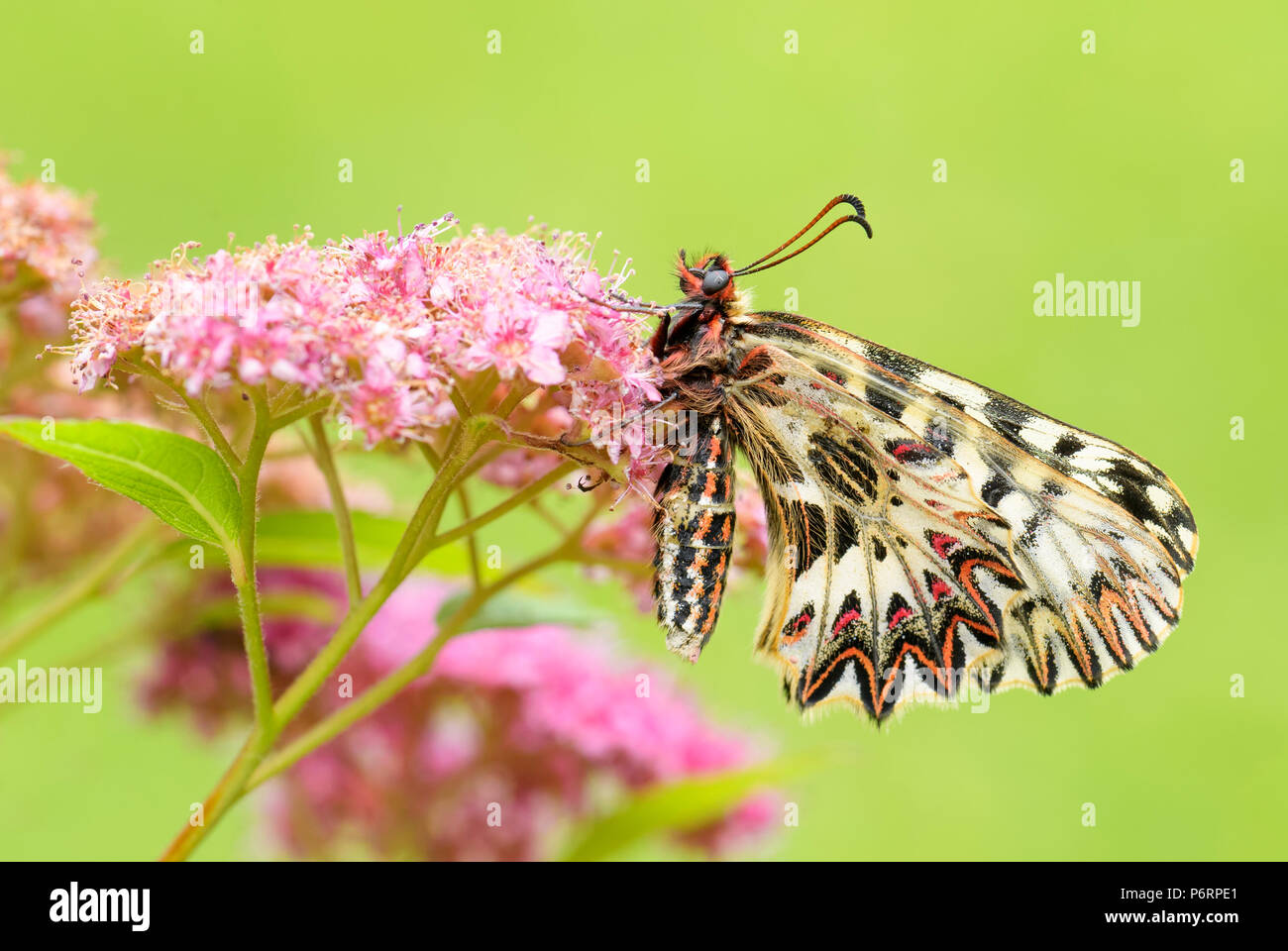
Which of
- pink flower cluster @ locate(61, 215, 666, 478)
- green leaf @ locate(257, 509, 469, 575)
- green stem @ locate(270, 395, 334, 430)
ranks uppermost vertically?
pink flower cluster @ locate(61, 215, 666, 478)

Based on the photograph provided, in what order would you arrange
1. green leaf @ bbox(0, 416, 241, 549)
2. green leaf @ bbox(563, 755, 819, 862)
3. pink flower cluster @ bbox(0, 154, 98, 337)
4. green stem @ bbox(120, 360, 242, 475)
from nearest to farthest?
green leaf @ bbox(0, 416, 241, 549) < green stem @ bbox(120, 360, 242, 475) < pink flower cluster @ bbox(0, 154, 98, 337) < green leaf @ bbox(563, 755, 819, 862)

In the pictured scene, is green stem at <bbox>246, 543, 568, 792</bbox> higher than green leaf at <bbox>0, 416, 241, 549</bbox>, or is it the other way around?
green leaf at <bbox>0, 416, 241, 549</bbox>

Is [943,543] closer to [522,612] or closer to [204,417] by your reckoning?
[522,612]

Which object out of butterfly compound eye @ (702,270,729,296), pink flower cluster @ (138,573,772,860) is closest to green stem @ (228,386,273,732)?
butterfly compound eye @ (702,270,729,296)

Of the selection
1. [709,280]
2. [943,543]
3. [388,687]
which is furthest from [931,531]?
[388,687]

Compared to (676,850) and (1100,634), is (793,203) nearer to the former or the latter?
(676,850)

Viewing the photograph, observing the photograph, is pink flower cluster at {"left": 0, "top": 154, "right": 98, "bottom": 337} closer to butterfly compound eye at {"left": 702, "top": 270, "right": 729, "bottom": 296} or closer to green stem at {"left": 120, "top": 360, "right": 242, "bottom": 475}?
green stem at {"left": 120, "top": 360, "right": 242, "bottom": 475}

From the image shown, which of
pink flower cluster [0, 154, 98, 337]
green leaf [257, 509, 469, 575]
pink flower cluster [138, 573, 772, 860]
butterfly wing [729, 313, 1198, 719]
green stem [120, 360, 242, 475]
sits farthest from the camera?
pink flower cluster [138, 573, 772, 860]
